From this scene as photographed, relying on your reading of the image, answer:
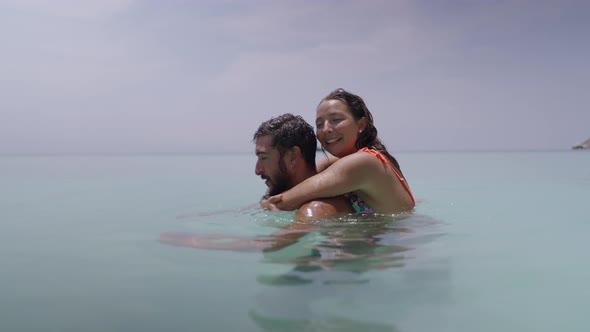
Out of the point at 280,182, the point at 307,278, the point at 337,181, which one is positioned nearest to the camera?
the point at 307,278

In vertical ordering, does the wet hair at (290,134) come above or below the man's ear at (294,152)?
above

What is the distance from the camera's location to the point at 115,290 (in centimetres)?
282

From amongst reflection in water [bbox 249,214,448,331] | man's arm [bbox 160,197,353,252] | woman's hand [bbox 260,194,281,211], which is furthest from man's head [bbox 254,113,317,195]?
reflection in water [bbox 249,214,448,331]

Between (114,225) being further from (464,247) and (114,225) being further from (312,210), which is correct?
(464,247)

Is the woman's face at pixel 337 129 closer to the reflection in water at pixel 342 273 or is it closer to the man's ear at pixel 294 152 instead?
the man's ear at pixel 294 152

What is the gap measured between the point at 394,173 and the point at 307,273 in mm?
1926

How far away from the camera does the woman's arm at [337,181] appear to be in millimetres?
4023

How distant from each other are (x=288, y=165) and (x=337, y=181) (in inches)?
32.5

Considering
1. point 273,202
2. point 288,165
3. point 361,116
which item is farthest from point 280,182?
point 361,116

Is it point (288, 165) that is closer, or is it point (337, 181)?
point (337, 181)

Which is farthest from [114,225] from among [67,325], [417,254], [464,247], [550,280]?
[550,280]

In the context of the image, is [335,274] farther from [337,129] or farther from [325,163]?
[325,163]

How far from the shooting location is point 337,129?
183 inches

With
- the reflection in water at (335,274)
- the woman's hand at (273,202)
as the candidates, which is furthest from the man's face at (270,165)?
the reflection in water at (335,274)
